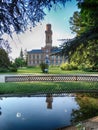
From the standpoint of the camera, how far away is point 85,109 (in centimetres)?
1286

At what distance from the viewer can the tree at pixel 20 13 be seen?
25.8 feet

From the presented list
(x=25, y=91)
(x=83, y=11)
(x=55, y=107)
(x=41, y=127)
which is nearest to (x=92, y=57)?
(x=83, y=11)

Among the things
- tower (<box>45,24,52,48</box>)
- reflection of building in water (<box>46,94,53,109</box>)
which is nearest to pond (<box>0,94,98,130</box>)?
reflection of building in water (<box>46,94,53,109</box>)

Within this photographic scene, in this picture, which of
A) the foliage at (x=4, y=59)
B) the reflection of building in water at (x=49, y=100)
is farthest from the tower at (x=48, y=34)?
the foliage at (x=4, y=59)

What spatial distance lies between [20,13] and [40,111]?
5492 mm

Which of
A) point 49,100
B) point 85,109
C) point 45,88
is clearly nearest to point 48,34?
point 45,88

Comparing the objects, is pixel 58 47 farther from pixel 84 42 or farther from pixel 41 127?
pixel 41 127

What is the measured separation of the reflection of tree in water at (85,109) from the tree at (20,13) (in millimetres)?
3951

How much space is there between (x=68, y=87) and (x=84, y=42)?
37.8 ft

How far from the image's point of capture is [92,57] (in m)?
10.6

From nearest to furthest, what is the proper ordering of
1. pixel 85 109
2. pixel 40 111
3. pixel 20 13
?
pixel 20 13, pixel 40 111, pixel 85 109

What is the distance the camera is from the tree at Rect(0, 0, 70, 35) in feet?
25.8

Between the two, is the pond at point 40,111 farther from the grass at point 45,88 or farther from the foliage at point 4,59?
the foliage at point 4,59

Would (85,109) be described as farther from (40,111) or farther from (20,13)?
(20,13)
